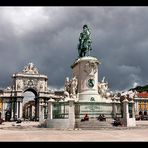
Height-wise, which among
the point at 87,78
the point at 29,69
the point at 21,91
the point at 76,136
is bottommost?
the point at 76,136

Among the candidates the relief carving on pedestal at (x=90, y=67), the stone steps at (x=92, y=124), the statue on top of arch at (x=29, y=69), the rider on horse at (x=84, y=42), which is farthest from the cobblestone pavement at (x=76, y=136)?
the statue on top of arch at (x=29, y=69)

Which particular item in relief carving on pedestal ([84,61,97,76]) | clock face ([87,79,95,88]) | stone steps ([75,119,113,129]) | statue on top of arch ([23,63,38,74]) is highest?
statue on top of arch ([23,63,38,74])

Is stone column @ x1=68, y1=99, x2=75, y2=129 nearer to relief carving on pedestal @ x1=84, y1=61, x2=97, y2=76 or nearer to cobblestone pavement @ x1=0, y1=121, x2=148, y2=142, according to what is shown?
relief carving on pedestal @ x1=84, y1=61, x2=97, y2=76

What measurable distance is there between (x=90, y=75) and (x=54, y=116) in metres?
5.79

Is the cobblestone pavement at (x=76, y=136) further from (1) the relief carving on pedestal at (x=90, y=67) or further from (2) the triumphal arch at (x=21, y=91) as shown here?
(2) the triumphal arch at (x=21, y=91)

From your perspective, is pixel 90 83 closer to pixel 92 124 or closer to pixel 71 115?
pixel 71 115

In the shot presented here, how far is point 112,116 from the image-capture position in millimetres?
28219

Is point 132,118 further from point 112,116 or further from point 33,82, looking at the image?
point 33,82

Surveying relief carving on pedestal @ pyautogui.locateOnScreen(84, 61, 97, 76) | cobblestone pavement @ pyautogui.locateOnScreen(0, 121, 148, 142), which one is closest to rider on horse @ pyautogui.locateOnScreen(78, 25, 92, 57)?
relief carving on pedestal @ pyautogui.locateOnScreen(84, 61, 97, 76)

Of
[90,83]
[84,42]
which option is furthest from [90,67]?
[84,42]

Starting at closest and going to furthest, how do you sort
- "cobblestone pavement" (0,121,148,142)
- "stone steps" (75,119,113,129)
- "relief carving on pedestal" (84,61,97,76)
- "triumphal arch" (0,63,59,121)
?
1. "cobblestone pavement" (0,121,148,142)
2. "stone steps" (75,119,113,129)
3. "relief carving on pedestal" (84,61,97,76)
4. "triumphal arch" (0,63,59,121)

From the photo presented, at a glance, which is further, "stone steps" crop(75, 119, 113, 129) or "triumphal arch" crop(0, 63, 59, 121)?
"triumphal arch" crop(0, 63, 59, 121)
